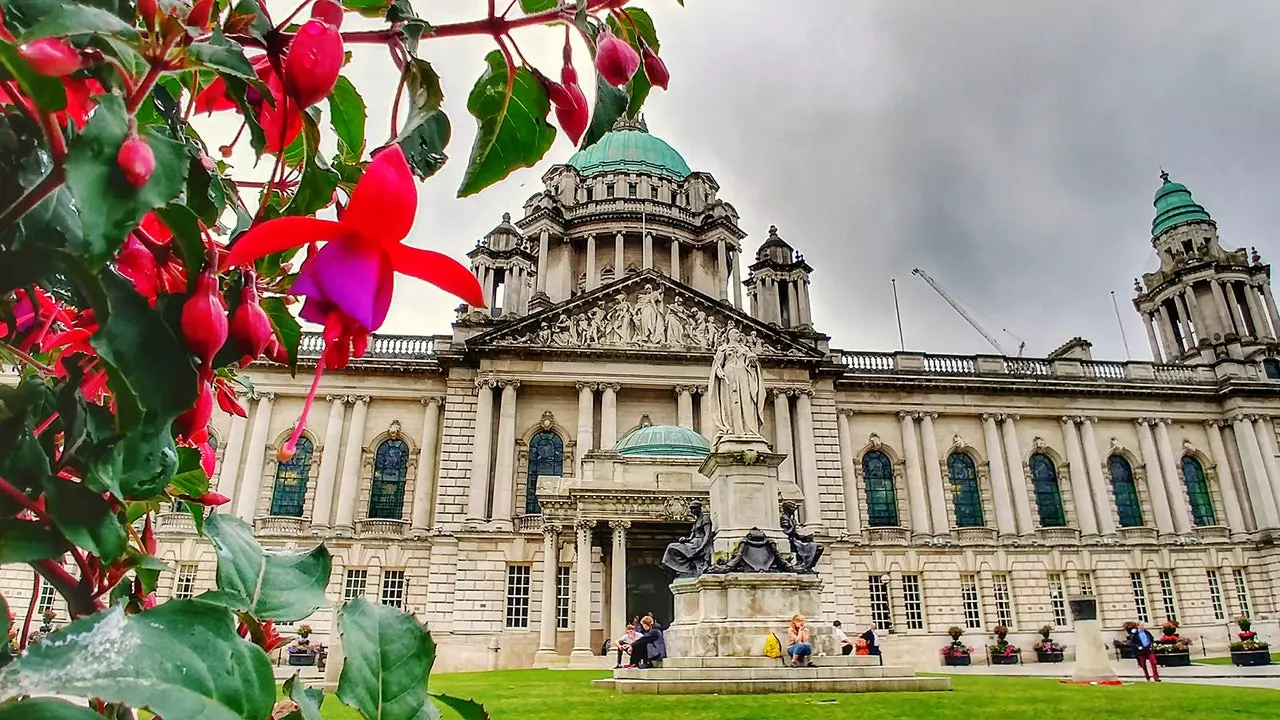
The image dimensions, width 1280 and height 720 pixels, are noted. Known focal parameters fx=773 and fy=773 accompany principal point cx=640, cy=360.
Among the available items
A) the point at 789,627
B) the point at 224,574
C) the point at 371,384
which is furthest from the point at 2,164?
the point at 371,384

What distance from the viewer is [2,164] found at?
2.51ft

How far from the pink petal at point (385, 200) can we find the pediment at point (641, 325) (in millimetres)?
32462

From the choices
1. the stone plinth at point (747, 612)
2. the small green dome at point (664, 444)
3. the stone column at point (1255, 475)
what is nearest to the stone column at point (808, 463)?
the small green dome at point (664, 444)

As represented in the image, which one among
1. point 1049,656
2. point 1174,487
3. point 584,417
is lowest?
point 1049,656

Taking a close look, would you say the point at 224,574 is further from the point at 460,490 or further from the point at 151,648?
the point at 460,490

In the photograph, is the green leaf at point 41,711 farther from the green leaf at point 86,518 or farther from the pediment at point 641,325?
the pediment at point 641,325

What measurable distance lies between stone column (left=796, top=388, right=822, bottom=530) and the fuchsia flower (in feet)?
109

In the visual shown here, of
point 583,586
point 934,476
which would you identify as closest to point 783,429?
point 934,476

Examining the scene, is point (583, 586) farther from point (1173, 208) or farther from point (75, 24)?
point (1173, 208)

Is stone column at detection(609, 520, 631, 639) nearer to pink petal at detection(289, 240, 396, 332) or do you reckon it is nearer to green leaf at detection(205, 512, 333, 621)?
green leaf at detection(205, 512, 333, 621)

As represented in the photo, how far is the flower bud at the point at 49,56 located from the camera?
0.68 metres

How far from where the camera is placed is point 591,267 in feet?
147

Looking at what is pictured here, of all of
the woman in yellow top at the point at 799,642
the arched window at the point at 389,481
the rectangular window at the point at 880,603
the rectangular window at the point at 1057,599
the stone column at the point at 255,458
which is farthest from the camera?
the rectangular window at the point at 1057,599

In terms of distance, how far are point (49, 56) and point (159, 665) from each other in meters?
0.53
